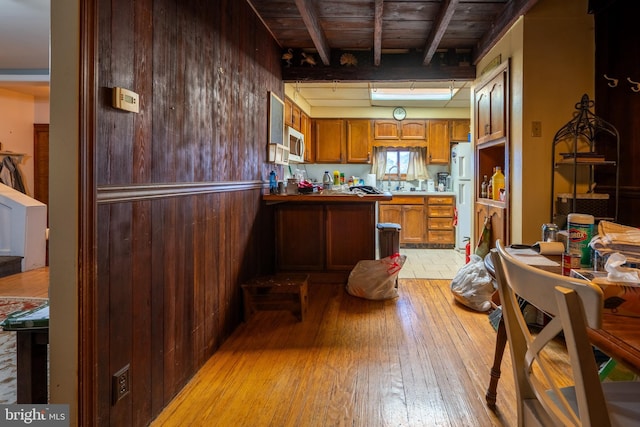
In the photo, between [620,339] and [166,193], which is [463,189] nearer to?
[166,193]

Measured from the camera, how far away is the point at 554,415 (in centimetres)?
81

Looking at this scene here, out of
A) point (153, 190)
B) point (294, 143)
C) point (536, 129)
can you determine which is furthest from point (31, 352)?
point (294, 143)

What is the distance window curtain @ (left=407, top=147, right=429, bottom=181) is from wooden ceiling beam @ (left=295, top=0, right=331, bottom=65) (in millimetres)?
3296

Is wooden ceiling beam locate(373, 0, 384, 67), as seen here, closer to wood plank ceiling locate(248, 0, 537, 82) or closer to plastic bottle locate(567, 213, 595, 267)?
wood plank ceiling locate(248, 0, 537, 82)

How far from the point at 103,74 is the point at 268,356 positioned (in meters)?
1.70

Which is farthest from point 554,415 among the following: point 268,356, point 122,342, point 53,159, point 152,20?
point 152,20

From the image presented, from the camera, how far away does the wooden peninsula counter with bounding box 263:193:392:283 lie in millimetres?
3703

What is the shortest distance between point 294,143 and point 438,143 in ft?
9.39

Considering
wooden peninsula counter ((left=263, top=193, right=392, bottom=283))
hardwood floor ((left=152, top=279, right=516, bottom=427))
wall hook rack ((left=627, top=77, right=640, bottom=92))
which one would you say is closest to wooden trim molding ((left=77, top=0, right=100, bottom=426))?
hardwood floor ((left=152, top=279, right=516, bottom=427))

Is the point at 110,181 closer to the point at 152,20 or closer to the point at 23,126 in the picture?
the point at 152,20

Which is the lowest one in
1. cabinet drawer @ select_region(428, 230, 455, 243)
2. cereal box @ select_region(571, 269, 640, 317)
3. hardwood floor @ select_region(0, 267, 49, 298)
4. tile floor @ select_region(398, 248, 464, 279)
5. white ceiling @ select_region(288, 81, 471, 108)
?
hardwood floor @ select_region(0, 267, 49, 298)

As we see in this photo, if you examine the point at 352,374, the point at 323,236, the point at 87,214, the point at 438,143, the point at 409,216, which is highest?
the point at 438,143

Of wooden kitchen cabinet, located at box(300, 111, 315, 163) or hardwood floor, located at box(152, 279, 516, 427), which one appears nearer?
hardwood floor, located at box(152, 279, 516, 427)

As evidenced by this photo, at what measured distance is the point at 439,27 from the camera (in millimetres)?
3062
